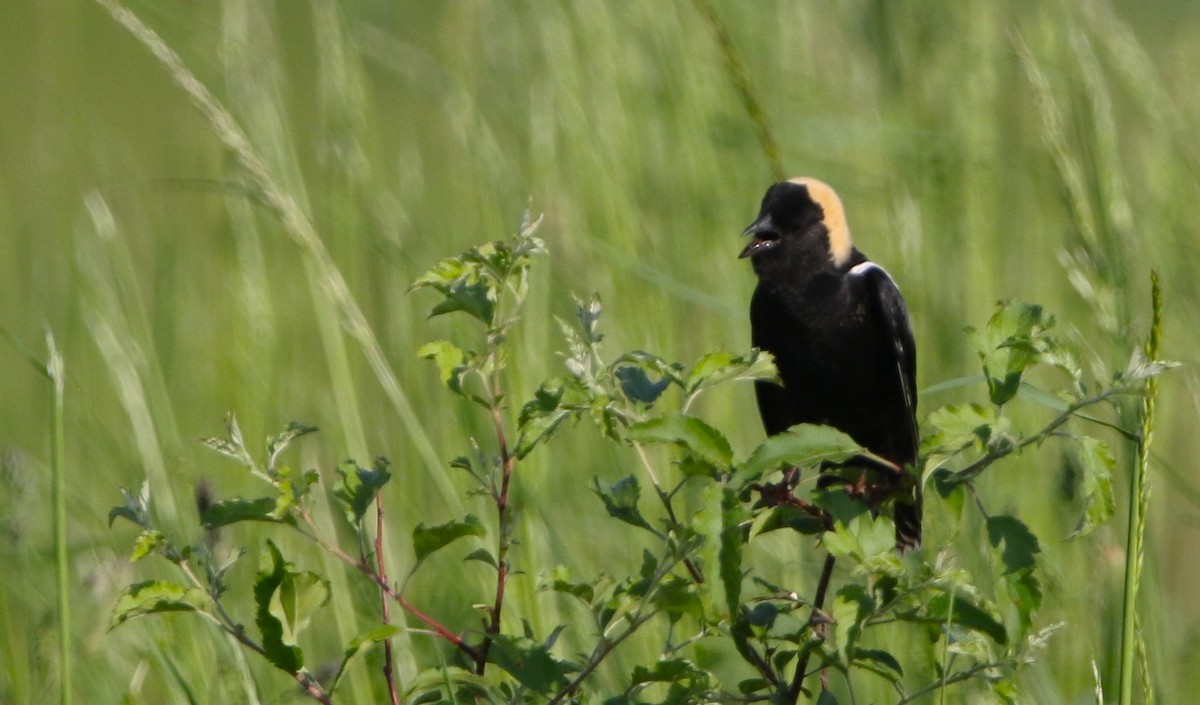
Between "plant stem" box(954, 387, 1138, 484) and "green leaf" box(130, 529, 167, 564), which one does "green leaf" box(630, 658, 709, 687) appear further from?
"green leaf" box(130, 529, 167, 564)

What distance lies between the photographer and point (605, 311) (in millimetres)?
2975

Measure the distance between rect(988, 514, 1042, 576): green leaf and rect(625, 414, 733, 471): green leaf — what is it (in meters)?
0.25

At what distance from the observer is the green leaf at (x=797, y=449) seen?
1284 millimetres

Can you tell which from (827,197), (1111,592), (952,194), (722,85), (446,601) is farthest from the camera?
(722,85)

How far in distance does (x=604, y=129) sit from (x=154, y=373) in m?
1.20

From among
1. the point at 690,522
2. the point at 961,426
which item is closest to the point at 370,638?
the point at 690,522

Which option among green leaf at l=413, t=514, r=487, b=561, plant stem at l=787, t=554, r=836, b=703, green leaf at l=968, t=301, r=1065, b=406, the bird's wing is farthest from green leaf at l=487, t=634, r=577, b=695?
the bird's wing

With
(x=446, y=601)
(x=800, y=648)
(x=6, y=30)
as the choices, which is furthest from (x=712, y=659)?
(x=6, y=30)

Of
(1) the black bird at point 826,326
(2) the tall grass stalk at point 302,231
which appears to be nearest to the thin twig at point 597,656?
(2) the tall grass stalk at point 302,231

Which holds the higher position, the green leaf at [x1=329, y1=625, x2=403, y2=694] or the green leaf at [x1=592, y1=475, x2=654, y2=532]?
the green leaf at [x1=592, y1=475, x2=654, y2=532]

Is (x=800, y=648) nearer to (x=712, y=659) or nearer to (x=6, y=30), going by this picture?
(x=712, y=659)

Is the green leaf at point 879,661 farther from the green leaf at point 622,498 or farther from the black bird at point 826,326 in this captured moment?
the black bird at point 826,326

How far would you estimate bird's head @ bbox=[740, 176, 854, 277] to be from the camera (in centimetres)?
262

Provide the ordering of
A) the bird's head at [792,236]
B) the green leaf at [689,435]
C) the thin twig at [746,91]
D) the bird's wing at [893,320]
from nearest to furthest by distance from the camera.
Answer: the green leaf at [689,435] < the thin twig at [746,91] < the bird's wing at [893,320] < the bird's head at [792,236]
